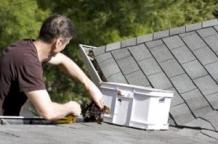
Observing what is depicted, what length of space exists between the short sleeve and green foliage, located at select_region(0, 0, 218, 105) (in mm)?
4896

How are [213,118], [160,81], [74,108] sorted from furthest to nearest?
[160,81]
[213,118]
[74,108]

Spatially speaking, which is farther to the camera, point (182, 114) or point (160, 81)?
point (160, 81)

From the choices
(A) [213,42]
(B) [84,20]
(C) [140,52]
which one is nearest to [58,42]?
(C) [140,52]

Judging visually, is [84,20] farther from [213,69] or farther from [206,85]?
[206,85]

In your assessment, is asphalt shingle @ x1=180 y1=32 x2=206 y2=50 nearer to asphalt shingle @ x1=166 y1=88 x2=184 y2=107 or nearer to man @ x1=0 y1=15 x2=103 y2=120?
asphalt shingle @ x1=166 y1=88 x2=184 y2=107

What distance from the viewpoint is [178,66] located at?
6914mm

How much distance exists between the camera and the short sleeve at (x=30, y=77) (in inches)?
156

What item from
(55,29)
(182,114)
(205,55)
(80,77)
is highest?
(55,29)

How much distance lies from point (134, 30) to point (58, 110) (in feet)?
18.7

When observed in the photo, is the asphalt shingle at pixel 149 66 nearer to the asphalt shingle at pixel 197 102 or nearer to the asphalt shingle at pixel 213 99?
the asphalt shingle at pixel 197 102

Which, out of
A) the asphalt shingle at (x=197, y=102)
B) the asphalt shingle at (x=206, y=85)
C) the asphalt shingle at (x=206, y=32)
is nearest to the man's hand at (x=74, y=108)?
the asphalt shingle at (x=197, y=102)

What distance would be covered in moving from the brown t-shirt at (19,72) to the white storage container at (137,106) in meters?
1.59

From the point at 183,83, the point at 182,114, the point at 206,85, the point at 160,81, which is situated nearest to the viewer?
the point at 182,114

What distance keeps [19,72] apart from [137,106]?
1.86m
